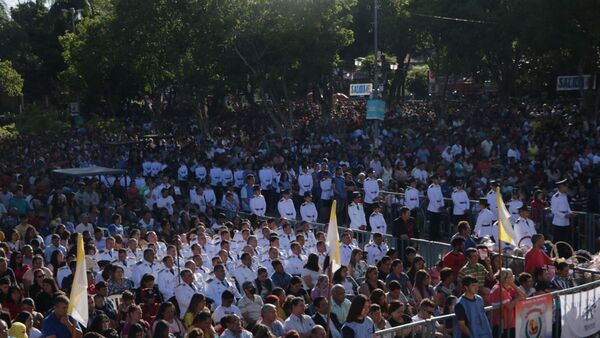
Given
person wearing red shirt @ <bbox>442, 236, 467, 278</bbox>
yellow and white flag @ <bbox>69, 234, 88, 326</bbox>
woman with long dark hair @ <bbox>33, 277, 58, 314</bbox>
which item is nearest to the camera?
yellow and white flag @ <bbox>69, 234, 88, 326</bbox>

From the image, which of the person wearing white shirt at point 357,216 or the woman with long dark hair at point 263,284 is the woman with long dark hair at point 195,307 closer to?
the woman with long dark hair at point 263,284

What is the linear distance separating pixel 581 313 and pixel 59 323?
6429 mm

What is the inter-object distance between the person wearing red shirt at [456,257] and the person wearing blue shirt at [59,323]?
5769 millimetres

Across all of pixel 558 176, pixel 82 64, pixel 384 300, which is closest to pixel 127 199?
pixel 558 176

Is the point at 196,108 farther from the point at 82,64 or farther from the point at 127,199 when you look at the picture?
the point at 127,199

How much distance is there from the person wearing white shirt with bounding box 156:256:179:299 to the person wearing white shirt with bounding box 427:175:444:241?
24.5 feet

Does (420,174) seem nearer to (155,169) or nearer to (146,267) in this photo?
(155,169)

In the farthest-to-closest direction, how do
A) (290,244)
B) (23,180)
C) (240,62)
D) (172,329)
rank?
(240,62) < (23,180) < (290,244) < (172,329)

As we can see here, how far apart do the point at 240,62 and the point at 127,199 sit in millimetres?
14856

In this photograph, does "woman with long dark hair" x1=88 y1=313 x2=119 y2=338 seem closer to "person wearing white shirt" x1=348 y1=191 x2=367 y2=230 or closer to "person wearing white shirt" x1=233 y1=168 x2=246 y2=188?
"person wearing white shirt" x1=348 y1=191 x2=367 y2=230

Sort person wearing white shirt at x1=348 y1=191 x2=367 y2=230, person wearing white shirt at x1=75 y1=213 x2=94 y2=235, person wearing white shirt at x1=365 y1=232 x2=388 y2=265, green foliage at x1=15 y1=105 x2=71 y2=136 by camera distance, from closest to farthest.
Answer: person wearing white shirt at x1=365 y1=232 x2=388 y2=265 < person wearing white shirt at x1=75 y1=213 x2=94 y2=235 < person wearing white shirt at x1=348 y1=191 x2=367 y2=230 < green foliage at x1=15 y1=105 x2=71 y2=136

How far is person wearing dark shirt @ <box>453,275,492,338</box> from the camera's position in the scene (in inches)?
391

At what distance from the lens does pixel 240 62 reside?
35250 mm

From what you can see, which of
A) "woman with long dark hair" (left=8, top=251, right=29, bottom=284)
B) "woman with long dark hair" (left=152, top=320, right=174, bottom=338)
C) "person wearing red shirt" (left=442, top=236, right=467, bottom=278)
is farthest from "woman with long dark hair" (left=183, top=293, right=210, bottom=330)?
"person wearing red shirt" (left=442, top=236, right=467, bottom=278)
